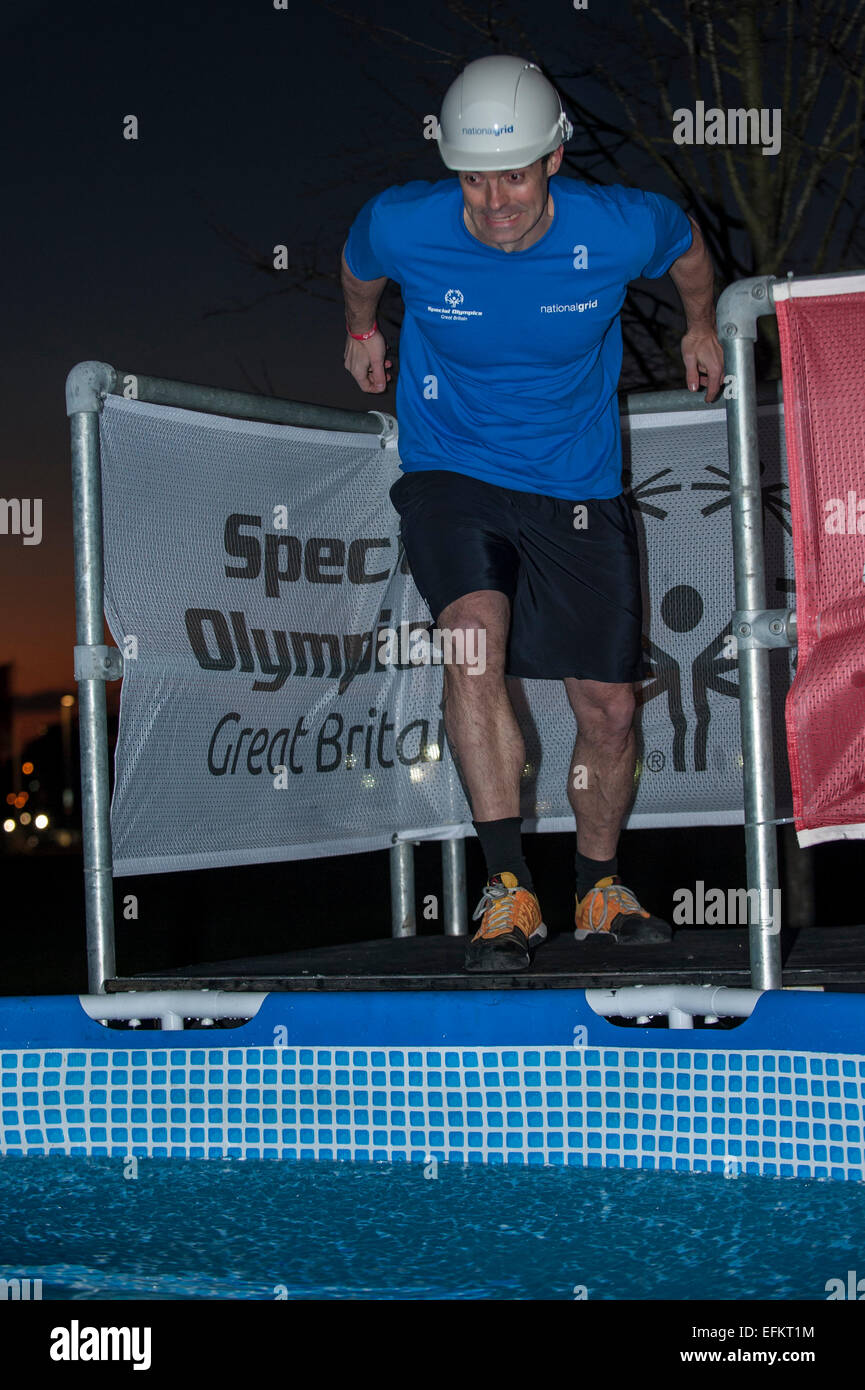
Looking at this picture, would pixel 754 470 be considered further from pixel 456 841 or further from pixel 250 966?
pixel 456 841

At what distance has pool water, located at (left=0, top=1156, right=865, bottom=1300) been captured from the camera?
2805mm

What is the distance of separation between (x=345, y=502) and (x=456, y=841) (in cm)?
141

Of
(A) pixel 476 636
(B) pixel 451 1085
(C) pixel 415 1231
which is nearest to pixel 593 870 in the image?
(A) pixel 476 636

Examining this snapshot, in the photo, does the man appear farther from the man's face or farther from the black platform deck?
the black platform deck

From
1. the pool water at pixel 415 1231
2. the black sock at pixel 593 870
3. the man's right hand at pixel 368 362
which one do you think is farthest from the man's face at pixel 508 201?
the pool water at pixel 415 1231

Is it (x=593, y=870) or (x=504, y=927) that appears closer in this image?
(x=504, y=927)

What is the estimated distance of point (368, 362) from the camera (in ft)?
17.0

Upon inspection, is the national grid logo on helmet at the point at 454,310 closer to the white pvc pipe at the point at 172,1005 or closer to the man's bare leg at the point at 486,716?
the man's bare leg at the point at 486,716

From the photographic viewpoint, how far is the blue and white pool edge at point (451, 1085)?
351 cm

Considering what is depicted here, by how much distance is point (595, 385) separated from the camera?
4941 millimetres

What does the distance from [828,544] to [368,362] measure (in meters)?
1.99

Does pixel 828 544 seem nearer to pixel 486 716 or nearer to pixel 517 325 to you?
pixel 486 716

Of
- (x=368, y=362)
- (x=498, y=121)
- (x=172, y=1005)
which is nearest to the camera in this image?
(x=172, y=1005)

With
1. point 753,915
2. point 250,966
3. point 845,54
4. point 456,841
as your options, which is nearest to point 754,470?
point 753,915
